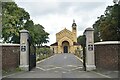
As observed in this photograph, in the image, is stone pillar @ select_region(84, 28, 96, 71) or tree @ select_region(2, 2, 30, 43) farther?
tree @ select_region(2, 2, 30, 43)

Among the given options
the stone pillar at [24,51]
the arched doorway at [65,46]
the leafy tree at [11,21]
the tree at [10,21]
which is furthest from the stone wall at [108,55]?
the arched doorway at [65,46]

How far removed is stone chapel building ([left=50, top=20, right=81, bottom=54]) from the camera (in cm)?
10288

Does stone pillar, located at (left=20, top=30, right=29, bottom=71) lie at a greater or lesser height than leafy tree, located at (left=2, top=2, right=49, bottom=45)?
lesser

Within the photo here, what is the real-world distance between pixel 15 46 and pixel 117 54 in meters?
7.20

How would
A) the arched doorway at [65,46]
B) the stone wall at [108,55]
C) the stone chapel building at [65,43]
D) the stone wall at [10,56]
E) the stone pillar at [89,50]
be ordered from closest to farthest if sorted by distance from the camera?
1. the stone wall at [108,55]
2. the stone wall at [10,56]
3. the stone pillar at [89,50]
4. the stone chapel building at [65,43]
5. the arched doorway at [65,46]

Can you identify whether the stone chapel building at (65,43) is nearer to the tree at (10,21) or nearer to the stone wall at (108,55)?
the tree at (10,21)

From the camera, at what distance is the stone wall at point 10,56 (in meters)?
19.2

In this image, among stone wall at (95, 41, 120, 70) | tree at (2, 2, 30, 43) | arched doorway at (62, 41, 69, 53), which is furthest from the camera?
arched doorway at (62, 41, 69, 53)

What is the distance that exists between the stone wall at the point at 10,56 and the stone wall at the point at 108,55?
5.97 m

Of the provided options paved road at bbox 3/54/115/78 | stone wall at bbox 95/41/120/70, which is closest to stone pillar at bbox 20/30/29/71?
paved road at bbox 3/54/115/78

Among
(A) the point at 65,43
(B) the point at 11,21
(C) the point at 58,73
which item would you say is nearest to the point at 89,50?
(C) the point at 58,73

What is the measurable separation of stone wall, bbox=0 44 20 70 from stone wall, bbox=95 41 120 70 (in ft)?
19.6

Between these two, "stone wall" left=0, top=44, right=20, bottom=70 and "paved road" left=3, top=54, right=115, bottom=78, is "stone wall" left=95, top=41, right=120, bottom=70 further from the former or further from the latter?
"stone wall" left=0, top=44, right=20, bottom=70

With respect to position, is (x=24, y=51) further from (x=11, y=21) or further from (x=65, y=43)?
(x=65, y=43)
